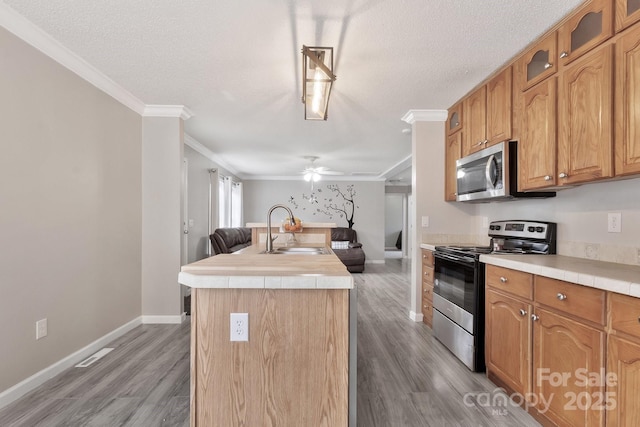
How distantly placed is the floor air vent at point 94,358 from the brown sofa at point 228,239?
98.4 inches

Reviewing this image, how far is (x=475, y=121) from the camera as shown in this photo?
2.94 meters

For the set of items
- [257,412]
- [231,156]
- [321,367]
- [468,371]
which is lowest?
[468,371]

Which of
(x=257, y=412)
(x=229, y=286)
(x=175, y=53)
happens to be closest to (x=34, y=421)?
(x=257, y=412)

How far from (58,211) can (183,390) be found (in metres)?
1.62

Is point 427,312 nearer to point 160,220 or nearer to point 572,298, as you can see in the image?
point 572,298

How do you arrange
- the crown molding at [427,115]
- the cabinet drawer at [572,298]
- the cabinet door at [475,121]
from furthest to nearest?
1. the crown molding at [427,115]
2. the cabinet door at [475,121]
3. the cabinet drawer at [572,298]

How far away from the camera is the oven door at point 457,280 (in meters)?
2.38

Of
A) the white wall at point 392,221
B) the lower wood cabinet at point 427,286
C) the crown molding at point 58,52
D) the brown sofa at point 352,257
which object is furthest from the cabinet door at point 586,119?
the white wall at point 392,221

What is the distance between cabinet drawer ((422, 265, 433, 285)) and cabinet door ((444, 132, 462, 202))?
32.3 inches

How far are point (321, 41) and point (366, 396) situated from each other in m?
2.47

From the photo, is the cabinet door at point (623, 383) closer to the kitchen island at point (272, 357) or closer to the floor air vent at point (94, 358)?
the kitchen island at point (272, 357)

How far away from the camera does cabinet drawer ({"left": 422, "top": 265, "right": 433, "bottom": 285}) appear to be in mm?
3258

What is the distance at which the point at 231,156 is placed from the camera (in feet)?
19.6

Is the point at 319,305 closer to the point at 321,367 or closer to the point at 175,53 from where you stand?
the point at 321,367
